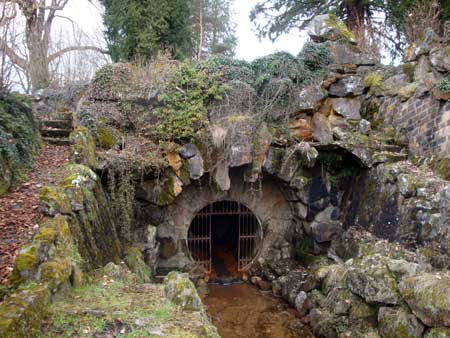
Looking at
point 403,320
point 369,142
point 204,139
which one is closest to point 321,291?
point 403,320

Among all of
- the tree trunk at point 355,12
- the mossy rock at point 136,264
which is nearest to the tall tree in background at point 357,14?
the tree trunk at point 355,12

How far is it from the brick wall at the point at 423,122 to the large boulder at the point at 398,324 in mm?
3213

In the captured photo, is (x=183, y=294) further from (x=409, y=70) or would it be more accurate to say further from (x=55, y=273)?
(x=409, y=70)

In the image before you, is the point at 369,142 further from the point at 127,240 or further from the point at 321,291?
the point at 127,240

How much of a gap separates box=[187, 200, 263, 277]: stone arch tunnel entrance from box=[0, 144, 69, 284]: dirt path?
13.9 feet

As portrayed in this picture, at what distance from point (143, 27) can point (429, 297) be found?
9607 millimetres

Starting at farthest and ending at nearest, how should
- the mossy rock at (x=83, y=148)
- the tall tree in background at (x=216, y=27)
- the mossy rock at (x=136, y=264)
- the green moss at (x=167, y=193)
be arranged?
the tall tree in background at (x=216, y=27), the green moss at (x=167, y=193), the mossy rock at (x=136, y=264), the mossy rock at (x=83, y=148)

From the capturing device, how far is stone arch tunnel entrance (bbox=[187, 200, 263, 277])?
9.43 meters

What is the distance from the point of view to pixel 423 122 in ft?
24.4

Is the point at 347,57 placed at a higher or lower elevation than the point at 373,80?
higher

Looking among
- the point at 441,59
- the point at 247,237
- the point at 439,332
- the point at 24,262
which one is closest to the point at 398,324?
the point at 439,332

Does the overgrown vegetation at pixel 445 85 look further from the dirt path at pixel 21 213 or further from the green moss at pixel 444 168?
the dirt path at pixel 21 213

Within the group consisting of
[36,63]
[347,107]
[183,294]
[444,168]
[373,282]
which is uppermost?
[36,63]

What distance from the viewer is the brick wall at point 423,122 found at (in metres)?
6.84
